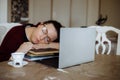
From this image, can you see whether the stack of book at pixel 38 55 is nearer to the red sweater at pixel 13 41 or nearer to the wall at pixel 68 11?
the red sweater at pixel 13 41

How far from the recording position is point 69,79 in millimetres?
866

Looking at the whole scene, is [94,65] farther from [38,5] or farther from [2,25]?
[38,5]

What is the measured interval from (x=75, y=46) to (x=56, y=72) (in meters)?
0.19

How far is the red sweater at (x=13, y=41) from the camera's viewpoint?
1.54 meters

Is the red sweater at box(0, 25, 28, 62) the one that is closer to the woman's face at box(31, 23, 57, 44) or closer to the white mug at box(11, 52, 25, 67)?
the woman's face at box(31, 23, 57, 44)

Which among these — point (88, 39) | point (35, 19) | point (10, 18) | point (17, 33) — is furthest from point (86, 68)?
point (35, 19)

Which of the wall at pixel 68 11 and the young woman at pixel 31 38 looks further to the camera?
the wall at pixel 68 11

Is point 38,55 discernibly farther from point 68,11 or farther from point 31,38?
point 68,11

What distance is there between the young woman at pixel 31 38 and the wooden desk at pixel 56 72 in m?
0.30

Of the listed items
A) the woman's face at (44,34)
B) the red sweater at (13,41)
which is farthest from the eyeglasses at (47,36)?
the red sweater at (13,41)

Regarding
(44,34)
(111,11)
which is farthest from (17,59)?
(111,11)

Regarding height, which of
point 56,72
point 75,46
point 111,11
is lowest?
point 56,72

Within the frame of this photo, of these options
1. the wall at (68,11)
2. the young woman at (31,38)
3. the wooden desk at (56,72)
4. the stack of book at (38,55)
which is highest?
the wall at (68,11)

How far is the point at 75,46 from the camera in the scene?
1.07 metres
